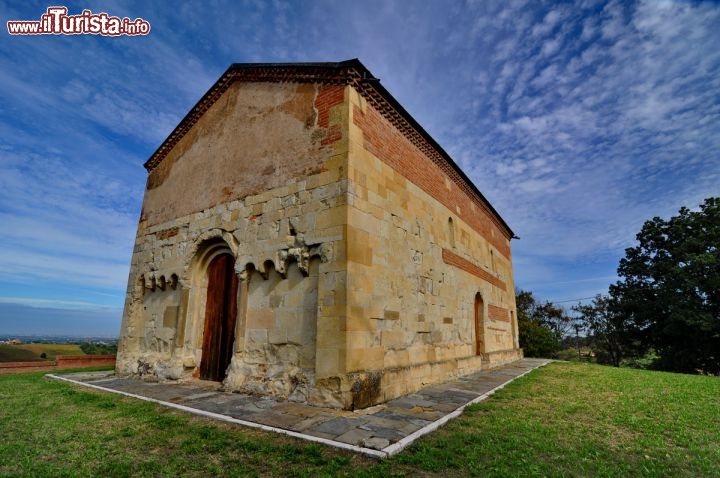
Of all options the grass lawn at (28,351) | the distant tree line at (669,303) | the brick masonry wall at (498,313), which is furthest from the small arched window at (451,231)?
the distant tree line at (669,303)

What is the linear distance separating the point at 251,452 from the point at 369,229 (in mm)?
3892

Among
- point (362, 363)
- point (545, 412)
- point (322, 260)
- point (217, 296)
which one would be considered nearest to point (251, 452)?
point (362, 363)

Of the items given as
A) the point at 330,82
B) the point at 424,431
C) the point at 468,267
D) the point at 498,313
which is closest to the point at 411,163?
the point at 330,82

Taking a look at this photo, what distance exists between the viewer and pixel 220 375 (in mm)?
7820

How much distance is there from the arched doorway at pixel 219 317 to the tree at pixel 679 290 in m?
21.6

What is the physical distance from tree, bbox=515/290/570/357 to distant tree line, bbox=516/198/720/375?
0.06 m

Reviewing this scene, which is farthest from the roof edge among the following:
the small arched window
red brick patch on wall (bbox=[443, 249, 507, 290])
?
red brick patch on wall (bbox=[443, 249, 507, 290])

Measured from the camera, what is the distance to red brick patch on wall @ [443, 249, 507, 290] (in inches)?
387

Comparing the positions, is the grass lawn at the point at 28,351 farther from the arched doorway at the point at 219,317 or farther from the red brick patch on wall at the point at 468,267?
the red brick patch on wall at the point at 468,267

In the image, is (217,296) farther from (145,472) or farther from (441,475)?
(441,475)

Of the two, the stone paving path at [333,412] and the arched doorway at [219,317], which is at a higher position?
the arched doorway at [219,317]

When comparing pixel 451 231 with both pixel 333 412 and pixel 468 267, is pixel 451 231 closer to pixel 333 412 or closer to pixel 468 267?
pixel 468 267

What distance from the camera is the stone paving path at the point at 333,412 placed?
407cm

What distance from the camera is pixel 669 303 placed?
1953cm
